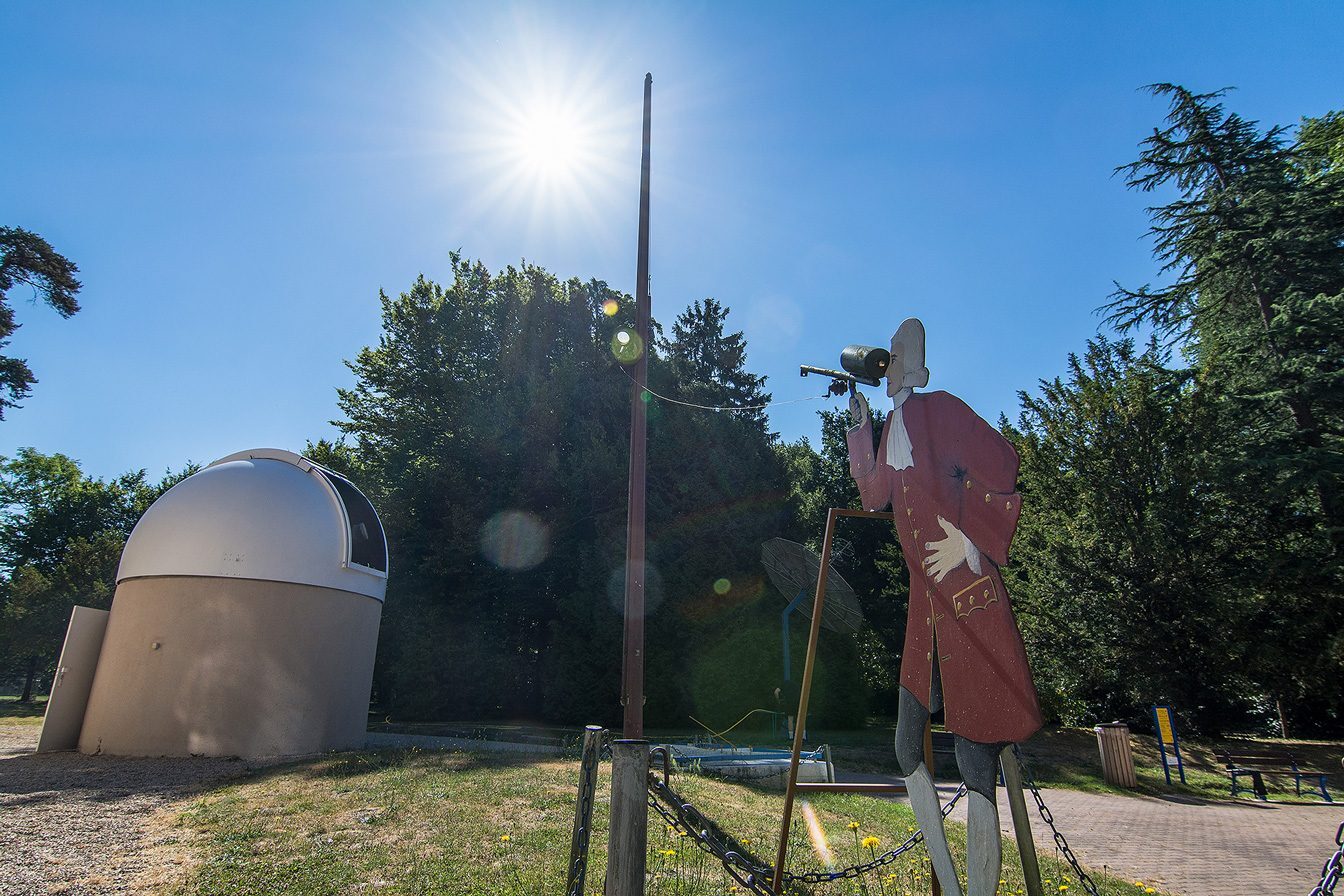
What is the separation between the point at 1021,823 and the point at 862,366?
3.04 metres

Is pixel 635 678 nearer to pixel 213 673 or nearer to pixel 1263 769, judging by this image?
pixel 213 673

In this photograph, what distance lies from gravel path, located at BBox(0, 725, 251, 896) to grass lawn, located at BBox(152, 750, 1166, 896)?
1.02 feet

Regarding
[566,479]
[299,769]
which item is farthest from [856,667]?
[299,769]

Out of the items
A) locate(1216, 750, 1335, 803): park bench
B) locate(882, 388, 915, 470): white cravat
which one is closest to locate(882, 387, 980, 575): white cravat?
locate(882, 388, 915, 470): white cravat

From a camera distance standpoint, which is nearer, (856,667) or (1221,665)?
(1221,665)

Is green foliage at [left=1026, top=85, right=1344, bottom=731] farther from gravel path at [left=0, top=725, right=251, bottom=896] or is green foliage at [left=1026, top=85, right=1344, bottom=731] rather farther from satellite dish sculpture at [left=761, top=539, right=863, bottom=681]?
gravel path at [left=0, top=725, right=251, bottom=896]

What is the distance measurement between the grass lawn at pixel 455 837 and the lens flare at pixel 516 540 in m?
13.4

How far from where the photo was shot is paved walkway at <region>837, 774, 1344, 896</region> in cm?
641

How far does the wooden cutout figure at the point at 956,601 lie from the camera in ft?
12.8

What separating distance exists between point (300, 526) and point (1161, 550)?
18.6 m

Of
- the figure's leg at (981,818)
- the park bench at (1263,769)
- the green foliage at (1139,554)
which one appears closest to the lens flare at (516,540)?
the green foliage at (1139,554)

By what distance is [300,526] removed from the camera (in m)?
13.8

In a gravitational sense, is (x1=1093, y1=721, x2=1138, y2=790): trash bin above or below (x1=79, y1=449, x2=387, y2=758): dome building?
below

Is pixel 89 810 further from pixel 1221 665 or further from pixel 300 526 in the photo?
pixel 1221 665
